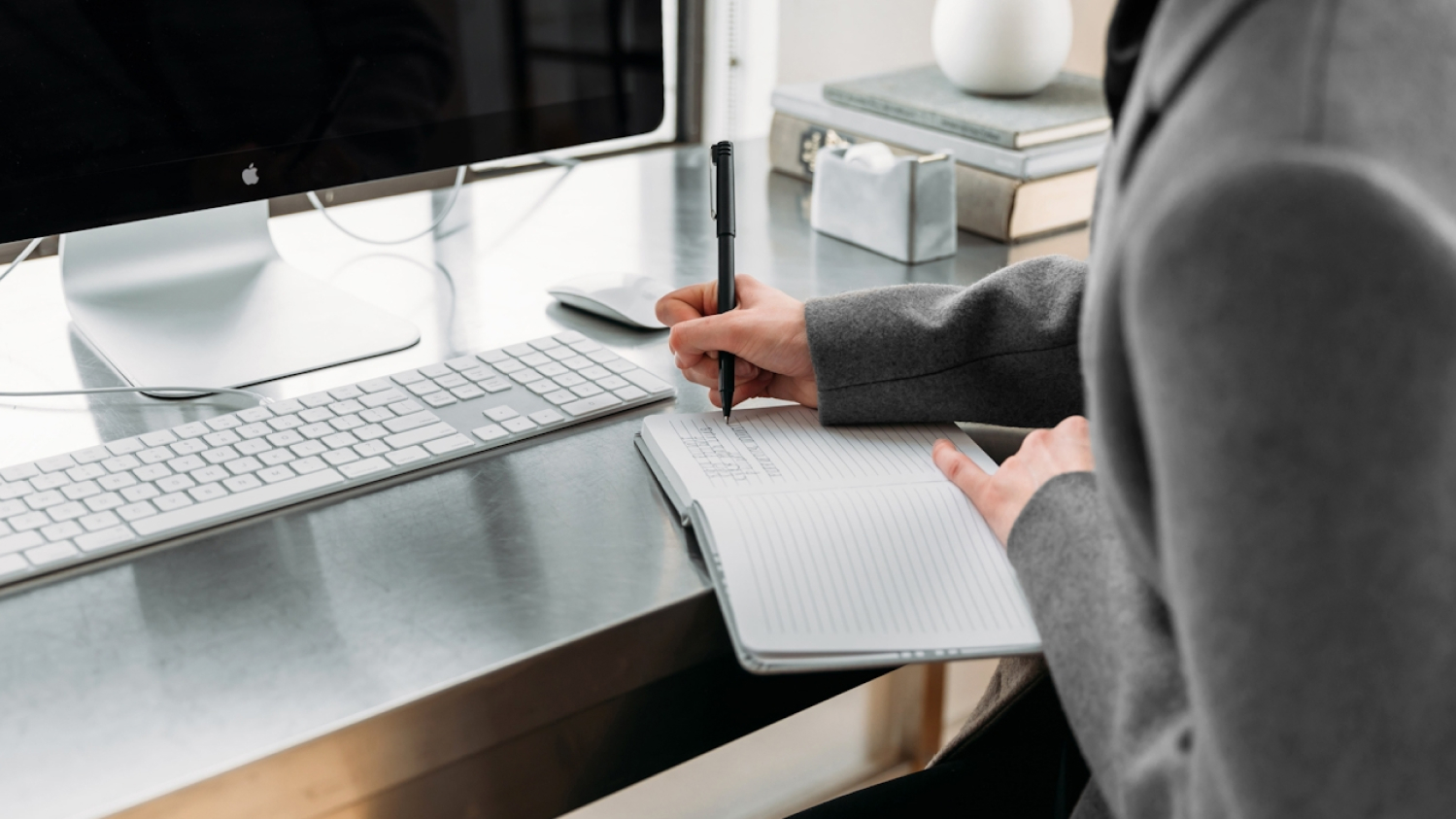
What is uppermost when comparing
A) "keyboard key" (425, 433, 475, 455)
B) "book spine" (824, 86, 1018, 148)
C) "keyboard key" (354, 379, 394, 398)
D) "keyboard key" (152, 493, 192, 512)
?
"book spine" (824, 86, 1018, 148)

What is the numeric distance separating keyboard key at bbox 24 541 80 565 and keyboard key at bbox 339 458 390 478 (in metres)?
0.14

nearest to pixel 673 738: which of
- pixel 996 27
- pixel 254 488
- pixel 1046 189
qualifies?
pixel 254 488

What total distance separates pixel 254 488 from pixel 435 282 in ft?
1.26

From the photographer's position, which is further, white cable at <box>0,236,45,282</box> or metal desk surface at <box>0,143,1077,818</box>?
white cable at <box>0,236,45,282</box>

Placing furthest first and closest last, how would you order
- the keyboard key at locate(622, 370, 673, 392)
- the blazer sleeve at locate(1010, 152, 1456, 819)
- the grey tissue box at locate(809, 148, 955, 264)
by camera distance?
the grey tissue box at locate(809, 148, 955, 264) → the keyboard key at locate(622, 370, 673, 392) → the blazer sleeve at locate(1010, 152, 1456, 819)

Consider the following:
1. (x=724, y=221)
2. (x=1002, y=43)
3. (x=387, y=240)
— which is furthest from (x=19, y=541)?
(x=1002, y=43)

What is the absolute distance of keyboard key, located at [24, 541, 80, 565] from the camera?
576 mm

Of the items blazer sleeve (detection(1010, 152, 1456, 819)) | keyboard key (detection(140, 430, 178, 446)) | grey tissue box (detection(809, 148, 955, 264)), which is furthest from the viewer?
grey tissue box (detection(809, 148, 955, 264))

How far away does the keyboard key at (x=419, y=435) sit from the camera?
0.69 metres

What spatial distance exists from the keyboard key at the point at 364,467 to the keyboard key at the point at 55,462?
149mm

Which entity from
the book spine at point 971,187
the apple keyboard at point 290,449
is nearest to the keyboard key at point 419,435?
the apple keyboard at point 290,449

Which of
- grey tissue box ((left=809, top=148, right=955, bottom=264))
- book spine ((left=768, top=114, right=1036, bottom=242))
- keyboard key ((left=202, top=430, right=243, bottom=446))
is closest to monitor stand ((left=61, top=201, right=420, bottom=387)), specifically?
keyboard key ((left=202, top=430, right=243, bottom=446))

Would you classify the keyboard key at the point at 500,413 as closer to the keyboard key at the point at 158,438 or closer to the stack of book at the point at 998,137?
the keyboard key at the point at 158,438

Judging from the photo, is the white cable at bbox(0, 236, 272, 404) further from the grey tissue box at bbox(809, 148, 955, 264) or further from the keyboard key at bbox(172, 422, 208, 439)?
the grey tissue box at bbox(809, 148, 955, 264)
